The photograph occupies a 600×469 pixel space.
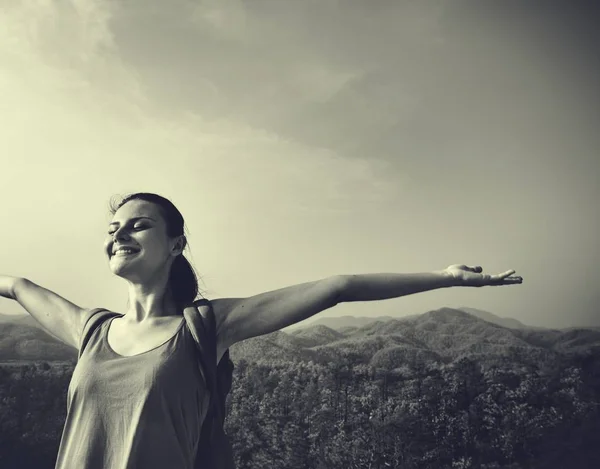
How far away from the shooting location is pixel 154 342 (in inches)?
63.4

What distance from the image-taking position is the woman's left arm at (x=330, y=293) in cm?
153

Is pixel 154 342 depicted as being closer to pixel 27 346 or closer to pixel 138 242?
pixel 138 242

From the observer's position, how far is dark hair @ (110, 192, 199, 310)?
1780 mm

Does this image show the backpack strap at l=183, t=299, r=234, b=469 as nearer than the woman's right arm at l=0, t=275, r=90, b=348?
Yes

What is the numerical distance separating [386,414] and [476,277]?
239 inches

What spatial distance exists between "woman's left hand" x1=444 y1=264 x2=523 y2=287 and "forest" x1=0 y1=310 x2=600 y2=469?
5.98 m

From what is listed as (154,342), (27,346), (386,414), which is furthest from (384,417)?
(27,346)

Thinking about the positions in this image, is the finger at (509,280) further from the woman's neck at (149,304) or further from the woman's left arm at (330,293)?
the woman's neck at (149,304)

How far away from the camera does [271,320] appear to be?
1562 mm

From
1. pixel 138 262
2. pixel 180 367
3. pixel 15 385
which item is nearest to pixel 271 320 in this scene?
pixel 180 367

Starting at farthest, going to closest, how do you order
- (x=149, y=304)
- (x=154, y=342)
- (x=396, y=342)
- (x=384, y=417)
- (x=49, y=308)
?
1. (x=396, y=342)
2. (x=384, y=417)
3. (x=49, y=308)
4. (x=149, y=304)
5. (x=154, y=342)

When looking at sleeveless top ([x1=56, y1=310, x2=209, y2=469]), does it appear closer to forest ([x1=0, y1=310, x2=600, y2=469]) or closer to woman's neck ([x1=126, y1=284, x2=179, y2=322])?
woman's neck ([x1=126, y1=284, x2=179, y2=322])

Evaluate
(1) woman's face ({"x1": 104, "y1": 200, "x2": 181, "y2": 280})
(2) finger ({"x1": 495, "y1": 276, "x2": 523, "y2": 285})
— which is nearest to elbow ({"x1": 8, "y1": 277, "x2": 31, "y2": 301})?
(1) woman's face ({"x1": 104, "y1": 200, "x2": 181, "y2": 280})

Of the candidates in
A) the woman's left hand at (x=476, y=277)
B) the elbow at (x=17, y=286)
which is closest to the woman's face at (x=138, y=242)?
the elbow at (x=17, y=286)
